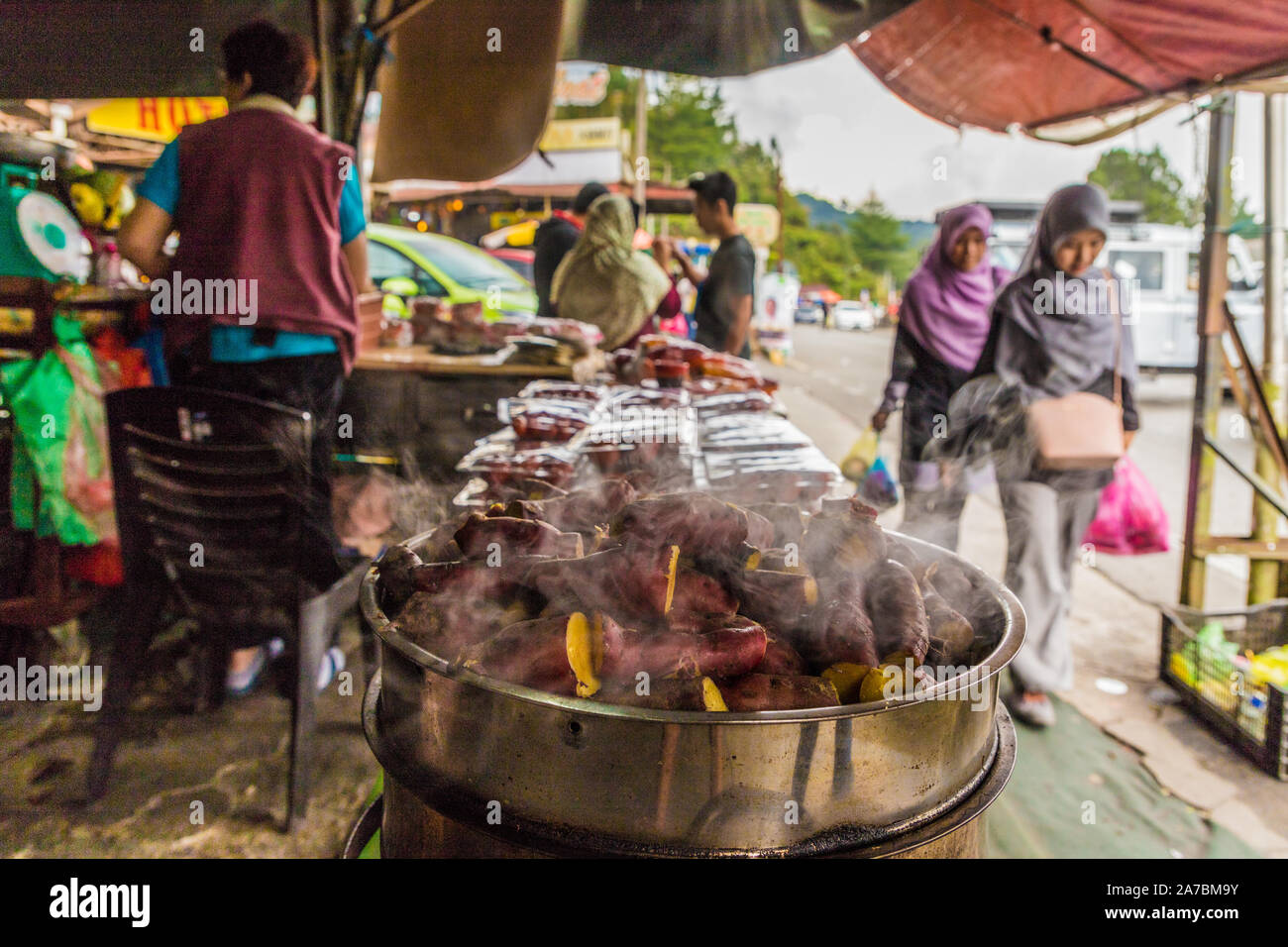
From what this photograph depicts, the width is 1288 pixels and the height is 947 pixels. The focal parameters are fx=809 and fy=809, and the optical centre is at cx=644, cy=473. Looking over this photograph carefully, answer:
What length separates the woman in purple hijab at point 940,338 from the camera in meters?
4.74

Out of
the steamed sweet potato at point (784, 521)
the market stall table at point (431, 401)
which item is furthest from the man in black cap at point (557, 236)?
the steamed sweet potato at point (784, 521)

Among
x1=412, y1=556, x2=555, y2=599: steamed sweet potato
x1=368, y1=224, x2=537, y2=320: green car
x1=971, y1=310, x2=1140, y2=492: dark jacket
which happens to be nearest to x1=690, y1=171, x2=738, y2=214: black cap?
x1=368, y1=224, x2=537, y2=320: green car

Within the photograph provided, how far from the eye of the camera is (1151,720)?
3.81m

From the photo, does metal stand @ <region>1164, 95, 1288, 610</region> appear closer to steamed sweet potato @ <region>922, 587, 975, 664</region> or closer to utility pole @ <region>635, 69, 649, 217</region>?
steamed sweet potato @ <region>922, 587, 975, 664</region>

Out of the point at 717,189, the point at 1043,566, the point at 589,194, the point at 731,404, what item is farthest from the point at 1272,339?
the point at 589,194

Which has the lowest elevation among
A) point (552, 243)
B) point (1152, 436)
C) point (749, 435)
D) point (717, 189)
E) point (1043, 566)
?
point (1043, 566)

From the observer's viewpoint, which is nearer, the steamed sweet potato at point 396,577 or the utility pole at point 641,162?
the steamed sweet potato at point 396,577

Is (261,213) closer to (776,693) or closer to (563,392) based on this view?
(563,392)

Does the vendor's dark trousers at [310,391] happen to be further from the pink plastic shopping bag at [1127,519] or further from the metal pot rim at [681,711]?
the pink plastic shopping bag at [1127,519]

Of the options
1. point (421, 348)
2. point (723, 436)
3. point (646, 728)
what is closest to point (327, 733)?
point (723, 436)

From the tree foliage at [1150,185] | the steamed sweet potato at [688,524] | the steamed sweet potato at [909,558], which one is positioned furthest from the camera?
the tree foliage at [1150,185]

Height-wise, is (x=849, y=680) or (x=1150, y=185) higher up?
(x=1150, y=185)

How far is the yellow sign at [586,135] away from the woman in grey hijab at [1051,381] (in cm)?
1447

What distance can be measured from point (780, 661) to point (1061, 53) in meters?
4.49
